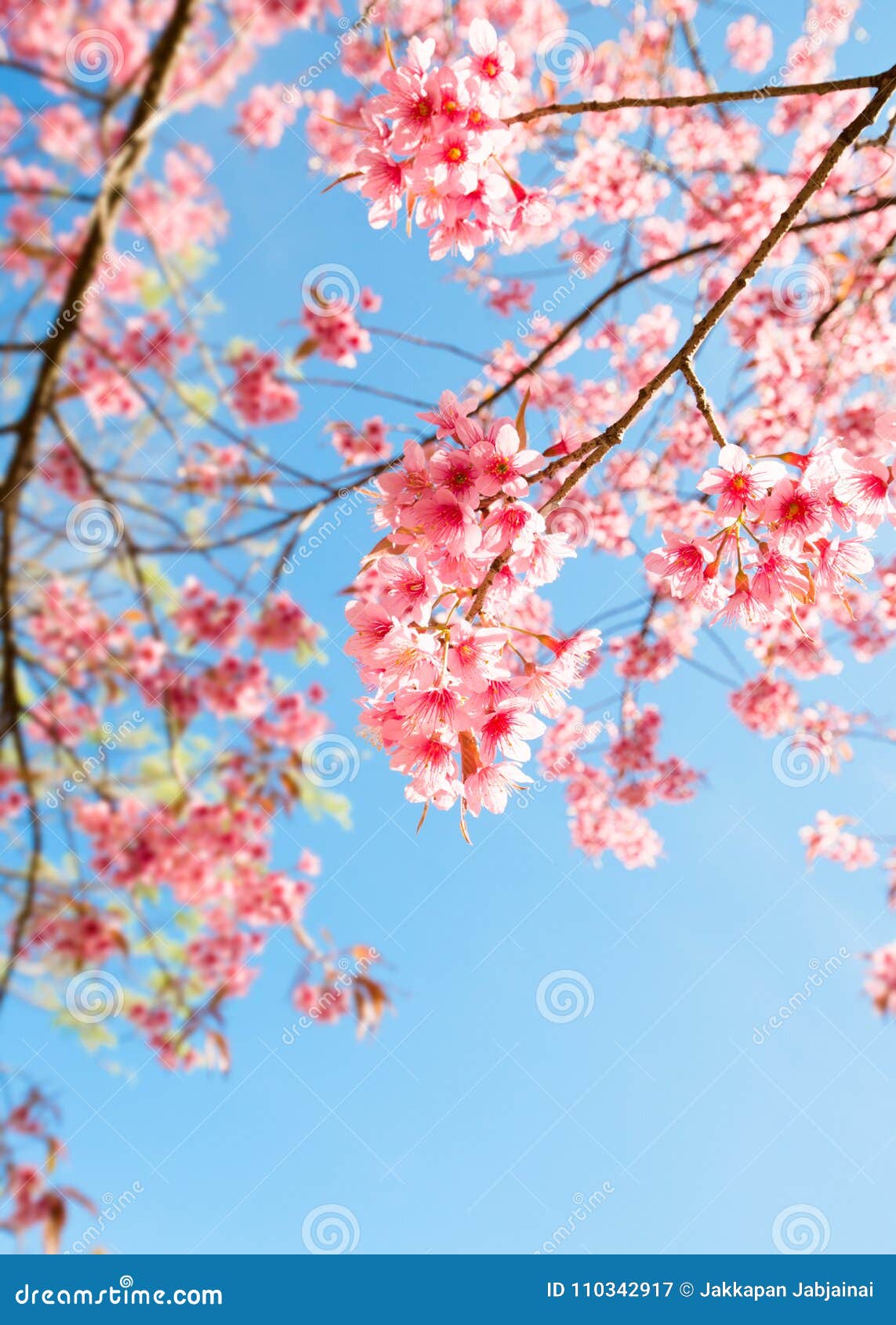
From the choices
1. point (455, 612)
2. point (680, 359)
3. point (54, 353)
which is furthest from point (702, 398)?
point (54, 353)

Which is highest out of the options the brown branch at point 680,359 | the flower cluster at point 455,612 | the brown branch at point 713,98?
the brown branch at point 713,98

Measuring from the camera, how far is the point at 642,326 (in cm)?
473

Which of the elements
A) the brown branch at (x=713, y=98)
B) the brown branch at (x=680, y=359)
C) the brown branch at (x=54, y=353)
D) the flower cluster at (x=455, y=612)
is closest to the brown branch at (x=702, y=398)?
the brown branch at (x=680, y=359)

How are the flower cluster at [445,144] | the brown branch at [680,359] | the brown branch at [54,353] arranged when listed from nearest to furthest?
the brown branch at [680,359] < the flower cluster at [445,144] < the brown branch at [54,353]

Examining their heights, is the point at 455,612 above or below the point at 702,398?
below

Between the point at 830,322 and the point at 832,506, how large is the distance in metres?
3.02

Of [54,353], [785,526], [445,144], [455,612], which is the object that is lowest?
[455,612]

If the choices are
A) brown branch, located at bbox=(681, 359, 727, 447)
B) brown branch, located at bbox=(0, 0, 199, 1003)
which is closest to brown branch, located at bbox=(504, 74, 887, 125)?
brown branch, located at bbox=(681, 359, 727, 447)

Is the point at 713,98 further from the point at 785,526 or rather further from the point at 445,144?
the point at 785,526

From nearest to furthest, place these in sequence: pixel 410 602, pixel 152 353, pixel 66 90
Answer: pixel 410 602, pixel 66 90, pixel 152 353

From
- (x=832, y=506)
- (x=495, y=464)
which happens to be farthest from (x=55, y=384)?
(x=832, y=506)

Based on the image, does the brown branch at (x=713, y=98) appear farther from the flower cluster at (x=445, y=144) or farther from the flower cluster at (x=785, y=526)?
the flower cluster at (x=785, y=526)

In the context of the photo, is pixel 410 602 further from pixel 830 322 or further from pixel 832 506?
pixel 830 322

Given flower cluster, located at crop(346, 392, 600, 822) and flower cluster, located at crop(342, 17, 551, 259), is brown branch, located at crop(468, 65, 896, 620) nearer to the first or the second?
flower cluster, located at crop(346, 392, 600, 822)
